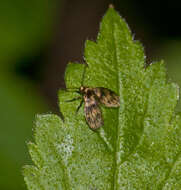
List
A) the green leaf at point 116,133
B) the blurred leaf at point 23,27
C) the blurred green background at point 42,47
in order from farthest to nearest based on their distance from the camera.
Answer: the blurred leaf at point 23,27
the blurred green background at point 42,47
the green leaf at point 116,133

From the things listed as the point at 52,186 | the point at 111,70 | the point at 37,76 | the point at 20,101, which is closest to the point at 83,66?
the point at 111,70

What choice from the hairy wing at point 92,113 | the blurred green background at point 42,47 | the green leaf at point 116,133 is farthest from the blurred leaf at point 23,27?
the green leaf at point 116,133

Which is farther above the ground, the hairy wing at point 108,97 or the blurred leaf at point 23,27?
the blurred leaf at point 23,27

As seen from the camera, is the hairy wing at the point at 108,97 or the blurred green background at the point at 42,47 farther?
the blurred green background at the point at 42,47

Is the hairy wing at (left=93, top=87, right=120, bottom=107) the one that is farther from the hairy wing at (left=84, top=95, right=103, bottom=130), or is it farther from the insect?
the hairy wing at (left=84, top=95, right=103, bottom=130)

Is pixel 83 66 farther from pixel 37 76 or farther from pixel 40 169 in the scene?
pixel 37 76

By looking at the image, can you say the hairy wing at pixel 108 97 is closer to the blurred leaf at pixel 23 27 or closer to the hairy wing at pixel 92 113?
the hairy wing at pixel 92 113
